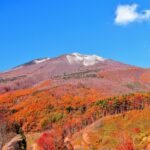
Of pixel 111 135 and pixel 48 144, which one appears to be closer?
pixel 48 144

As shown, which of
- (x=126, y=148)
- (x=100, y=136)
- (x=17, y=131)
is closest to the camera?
(x=17, y=131)

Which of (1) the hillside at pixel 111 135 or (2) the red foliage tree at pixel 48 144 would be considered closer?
(2) the red foliage tree at pixel 48 144

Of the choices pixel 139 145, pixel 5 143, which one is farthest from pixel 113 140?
pixel 5 143

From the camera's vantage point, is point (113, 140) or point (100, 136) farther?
point (100, 136)

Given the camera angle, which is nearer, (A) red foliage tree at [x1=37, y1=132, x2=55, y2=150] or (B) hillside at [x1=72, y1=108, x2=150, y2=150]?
(A) red foliage tree at [x1=37, y1=132, x2=55, y2=150]

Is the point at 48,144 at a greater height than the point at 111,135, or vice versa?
the point at 111,135

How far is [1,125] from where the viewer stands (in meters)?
79.7

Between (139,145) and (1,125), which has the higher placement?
(1,125)

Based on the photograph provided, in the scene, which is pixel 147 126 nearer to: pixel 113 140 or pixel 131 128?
pixel 131 128

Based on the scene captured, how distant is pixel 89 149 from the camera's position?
15188 centimetres

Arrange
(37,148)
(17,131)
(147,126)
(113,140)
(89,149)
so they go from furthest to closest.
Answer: (147,126)
(113,140)
(89,149)
(37,148)
(17,131)

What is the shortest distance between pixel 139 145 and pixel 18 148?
64.7m

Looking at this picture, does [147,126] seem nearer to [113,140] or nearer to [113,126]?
[113,126]

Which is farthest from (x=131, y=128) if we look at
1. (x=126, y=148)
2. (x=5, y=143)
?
(x=5, y=143)
